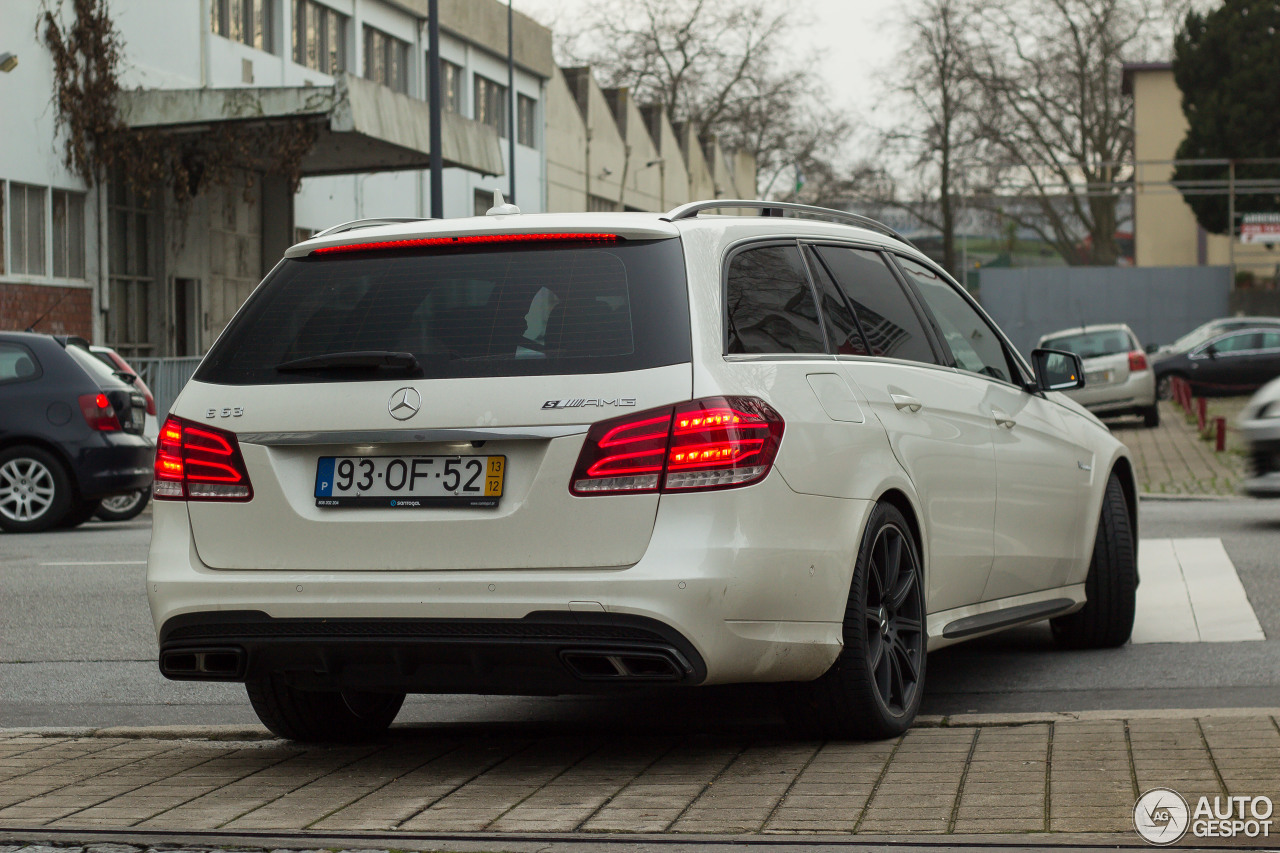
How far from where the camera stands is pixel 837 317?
5.55 m

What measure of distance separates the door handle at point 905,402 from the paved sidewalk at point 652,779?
3.29 ft

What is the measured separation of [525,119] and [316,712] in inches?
1628

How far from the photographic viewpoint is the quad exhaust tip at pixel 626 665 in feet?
15.1

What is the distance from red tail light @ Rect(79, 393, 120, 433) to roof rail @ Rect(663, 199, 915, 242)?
31.1 ft

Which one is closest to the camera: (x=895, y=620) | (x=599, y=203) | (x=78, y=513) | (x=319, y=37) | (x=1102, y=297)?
(x=895, y=620)

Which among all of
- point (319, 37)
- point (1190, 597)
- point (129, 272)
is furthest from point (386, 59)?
point (1190, 597)

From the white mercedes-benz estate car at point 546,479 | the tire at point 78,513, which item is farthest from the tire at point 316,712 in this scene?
the tire at point 78,513

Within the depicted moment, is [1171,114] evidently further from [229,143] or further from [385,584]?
[385,584]

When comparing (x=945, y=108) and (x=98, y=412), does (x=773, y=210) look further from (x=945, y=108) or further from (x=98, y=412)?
(x=945, y=108)

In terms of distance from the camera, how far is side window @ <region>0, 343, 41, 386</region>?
1425 centimetres

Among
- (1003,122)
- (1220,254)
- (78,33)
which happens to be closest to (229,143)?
(78,33)

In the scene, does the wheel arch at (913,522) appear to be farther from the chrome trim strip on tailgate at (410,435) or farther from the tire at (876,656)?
the chrome trim strip on tailgate at (410,435)

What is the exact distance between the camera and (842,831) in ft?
13.6

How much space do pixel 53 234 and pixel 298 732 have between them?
21.4m
